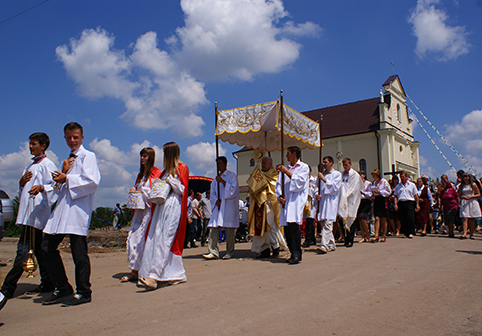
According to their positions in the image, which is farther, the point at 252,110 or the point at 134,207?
the point at 252,110

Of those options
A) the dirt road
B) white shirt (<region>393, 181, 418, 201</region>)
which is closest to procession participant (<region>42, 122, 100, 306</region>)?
the dirt road

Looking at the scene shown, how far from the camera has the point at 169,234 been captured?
4621 millimetres

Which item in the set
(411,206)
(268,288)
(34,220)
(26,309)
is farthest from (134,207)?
(411,206)

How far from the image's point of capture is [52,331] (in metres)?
2.94

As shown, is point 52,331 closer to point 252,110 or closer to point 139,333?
point 139,333

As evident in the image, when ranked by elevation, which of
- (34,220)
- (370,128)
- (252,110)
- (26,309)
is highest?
(370,128)

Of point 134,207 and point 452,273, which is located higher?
point 134,207

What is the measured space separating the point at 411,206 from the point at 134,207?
884 cm

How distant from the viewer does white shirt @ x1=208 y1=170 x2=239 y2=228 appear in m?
7.28

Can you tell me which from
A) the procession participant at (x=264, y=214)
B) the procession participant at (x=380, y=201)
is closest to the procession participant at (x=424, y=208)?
the procession participant at (x=380, y=201)

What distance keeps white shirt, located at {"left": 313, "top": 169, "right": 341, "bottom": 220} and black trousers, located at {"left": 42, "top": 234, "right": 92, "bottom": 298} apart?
17.1ft

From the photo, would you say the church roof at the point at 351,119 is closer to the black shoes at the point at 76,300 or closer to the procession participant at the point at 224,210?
the procession participant at the point at 224,210

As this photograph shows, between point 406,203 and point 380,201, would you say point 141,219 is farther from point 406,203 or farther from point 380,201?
point 406,203

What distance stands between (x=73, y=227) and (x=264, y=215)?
4106 millimetres
